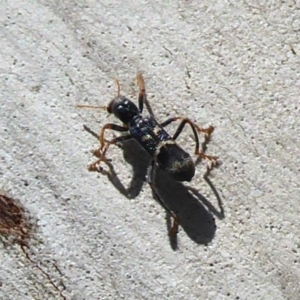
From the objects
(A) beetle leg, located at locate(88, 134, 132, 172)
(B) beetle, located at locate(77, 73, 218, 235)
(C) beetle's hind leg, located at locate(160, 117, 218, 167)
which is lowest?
(A) beetle leg, located at locate(88, 134, 132, 172)

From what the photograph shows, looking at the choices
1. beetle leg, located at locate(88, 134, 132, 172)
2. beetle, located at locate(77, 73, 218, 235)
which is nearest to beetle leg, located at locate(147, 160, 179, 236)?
beetle, located at locate(77, 73, 218, 235)

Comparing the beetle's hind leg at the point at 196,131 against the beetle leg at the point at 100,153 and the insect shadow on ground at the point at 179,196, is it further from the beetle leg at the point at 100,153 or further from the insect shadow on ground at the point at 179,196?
the beetle leg at the point at 100,153

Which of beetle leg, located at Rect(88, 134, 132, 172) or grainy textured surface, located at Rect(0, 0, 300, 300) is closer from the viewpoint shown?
grainy textured surface, located at Rect(0, 0, 300, 300)

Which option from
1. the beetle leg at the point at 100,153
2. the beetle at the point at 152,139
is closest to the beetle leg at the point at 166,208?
the beetle at the point at 152,139

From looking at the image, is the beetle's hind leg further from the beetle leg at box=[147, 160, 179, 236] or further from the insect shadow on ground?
the beetle leg at box=[147, 160, 179, 236]

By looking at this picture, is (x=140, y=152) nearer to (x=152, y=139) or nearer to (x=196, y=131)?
(x=152, y=139)

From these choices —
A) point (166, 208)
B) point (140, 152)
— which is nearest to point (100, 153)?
point (140, 152)

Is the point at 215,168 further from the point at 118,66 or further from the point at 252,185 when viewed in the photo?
the point at 118,66
